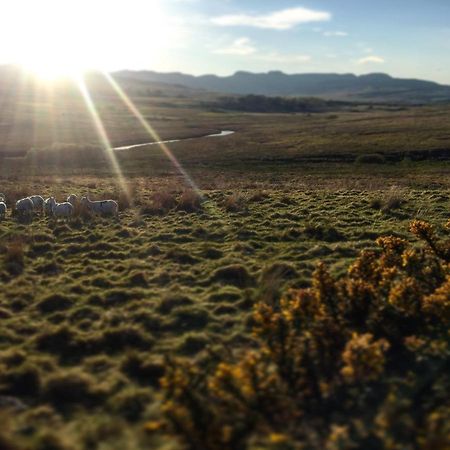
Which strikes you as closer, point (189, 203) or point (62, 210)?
point (62, 210)

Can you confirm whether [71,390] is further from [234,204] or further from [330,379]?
[234,204]

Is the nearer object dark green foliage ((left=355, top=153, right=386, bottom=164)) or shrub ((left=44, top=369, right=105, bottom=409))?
shrub ((left=44, top=369, right=105, bottom=409))

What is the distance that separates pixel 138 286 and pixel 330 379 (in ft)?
20.4

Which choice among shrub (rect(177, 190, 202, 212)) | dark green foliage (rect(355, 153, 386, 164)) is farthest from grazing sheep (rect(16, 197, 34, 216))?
dark green foliage (rect(355, 153, 386, 164))

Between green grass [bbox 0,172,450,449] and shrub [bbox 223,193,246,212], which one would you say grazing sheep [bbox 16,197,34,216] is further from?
shrub [bbox 223,193,246,212]

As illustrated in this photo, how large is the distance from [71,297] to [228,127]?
339 ft

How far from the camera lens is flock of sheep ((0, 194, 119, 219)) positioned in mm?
19578

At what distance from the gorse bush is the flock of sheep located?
11.6 meters

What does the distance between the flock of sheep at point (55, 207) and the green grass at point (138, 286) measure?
1.96 feet

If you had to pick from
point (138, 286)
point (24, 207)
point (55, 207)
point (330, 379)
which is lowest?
point (330, 379)

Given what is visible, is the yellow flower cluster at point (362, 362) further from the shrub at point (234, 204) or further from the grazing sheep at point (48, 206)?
the grazing sheep at point (48, 206)

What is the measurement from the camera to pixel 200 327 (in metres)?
10.3

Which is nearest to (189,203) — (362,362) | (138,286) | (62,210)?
(62,210)

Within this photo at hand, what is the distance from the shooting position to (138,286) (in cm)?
1252
